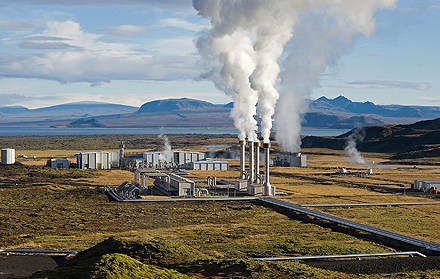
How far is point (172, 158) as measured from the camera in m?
118

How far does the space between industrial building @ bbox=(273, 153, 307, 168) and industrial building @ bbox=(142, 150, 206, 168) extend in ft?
73.6

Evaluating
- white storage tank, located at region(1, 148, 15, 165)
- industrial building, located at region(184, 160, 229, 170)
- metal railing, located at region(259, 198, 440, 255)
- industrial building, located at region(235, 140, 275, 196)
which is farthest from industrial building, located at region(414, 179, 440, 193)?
white storage tank, located at region(1, 148, 15, 165)

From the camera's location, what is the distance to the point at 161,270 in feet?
84.5

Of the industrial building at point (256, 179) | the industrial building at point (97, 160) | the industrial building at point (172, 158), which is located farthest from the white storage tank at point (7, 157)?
the industrial building at point (256, 179)

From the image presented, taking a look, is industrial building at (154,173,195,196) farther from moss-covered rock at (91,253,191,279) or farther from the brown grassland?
moss-covered rock at (91,253,191,279)

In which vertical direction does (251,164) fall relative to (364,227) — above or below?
above

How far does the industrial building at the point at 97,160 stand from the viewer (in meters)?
111

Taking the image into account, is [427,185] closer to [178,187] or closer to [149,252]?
[178,187]

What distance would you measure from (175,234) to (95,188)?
3593 cm

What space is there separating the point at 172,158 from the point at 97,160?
16452 millimetres

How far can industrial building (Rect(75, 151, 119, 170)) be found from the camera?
363 ft

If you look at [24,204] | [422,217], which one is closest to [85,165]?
[24,204]

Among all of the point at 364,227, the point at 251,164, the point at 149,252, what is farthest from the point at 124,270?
the point at 251,164

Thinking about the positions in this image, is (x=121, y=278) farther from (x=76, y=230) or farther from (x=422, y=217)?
(x=422, y=217)
